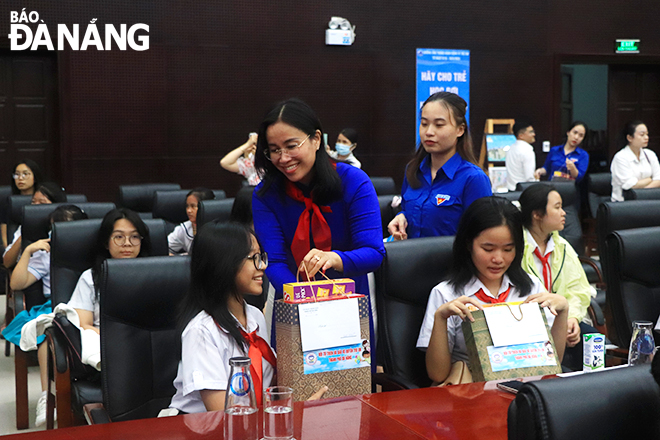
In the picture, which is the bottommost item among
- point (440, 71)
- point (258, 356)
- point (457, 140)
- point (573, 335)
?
point (573, 335)

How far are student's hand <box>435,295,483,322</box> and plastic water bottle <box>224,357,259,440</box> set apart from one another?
2.55 ft

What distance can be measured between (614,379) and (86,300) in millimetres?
2687

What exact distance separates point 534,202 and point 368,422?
1.95 m

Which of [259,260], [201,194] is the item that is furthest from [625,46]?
[259,260]

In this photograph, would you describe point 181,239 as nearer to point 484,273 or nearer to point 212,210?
point 212,210

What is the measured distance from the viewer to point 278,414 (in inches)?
57.7

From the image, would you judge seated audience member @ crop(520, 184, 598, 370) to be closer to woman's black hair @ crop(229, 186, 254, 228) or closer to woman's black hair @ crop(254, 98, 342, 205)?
woman's black hair @ crop(254, 98, 342, 205)

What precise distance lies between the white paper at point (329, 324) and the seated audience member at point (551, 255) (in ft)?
4.32

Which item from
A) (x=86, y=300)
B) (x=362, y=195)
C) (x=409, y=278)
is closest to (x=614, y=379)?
(x=362, y=195)

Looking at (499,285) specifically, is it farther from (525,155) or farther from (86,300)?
(525,155)

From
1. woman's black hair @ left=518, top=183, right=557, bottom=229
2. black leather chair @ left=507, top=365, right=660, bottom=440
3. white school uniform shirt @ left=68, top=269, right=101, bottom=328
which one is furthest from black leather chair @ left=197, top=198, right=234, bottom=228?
black leather chair @ left=507, top=365, right=660, bottom=440

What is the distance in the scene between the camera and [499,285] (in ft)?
7.87

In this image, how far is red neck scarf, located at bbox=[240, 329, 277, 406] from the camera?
6.36ft

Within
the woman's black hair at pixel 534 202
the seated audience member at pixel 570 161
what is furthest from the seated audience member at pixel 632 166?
the woman's black hair at pixel 534 202
